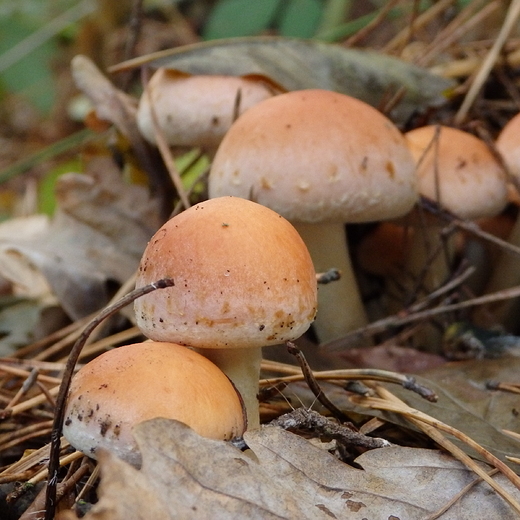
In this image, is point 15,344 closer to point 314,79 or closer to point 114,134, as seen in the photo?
point 114,134

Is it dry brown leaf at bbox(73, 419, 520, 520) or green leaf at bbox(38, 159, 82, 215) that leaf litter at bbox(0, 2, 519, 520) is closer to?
dry brown leaf at bbox(73, 419, 520, 520)

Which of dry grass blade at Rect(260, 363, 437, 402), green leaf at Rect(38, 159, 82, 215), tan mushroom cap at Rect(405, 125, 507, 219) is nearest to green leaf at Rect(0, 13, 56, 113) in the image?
green leaf at Rect(38, 159, 82, 215)

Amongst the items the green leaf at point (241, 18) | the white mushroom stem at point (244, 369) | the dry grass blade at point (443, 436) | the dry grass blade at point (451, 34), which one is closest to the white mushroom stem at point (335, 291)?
the dry grass blade at point (443, 436)

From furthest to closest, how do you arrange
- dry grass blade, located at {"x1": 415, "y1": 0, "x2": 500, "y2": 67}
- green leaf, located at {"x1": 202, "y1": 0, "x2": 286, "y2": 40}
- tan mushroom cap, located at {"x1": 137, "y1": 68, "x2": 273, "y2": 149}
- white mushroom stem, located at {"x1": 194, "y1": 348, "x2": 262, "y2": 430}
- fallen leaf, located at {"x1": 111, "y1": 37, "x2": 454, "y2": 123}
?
green leaf, located at {"x1": 202, "y1": 0, "x2": 286, "y2": 40}
dry grass blade, located at {"x1": 415, "y1": 0, "x2": 500, "y2": 67}
fallen leaf, located at {"x1": 111, "y1": 37, "x2": 454, "y2": 123}
tan mushroom cap, located at {"x1": 137, "y1": 68, "x2": 273, "y2": 149}
white mushroom stem, located at {"x1": 194, "y1": 348, "x2": 262, "y2": 430}

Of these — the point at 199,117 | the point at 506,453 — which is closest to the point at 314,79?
the point at 199,117

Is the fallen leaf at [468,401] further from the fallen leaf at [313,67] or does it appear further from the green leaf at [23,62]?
the green leaf at [23,62]

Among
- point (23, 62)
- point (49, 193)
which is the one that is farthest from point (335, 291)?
point (23, 62)

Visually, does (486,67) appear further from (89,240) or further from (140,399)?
(140,399)
